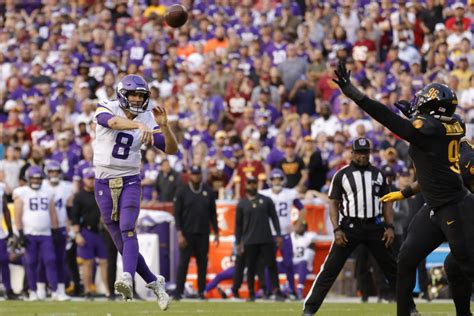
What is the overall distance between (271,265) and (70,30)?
9328 millimetres

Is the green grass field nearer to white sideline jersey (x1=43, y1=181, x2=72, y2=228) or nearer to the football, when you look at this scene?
white sideline jersey (x1=43, y1=181, x2=72, y2=228)

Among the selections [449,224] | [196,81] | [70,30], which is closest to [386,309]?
[449,224]

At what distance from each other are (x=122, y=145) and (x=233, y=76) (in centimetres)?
1019

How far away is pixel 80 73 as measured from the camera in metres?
22.2

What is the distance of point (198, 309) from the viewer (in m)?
13.6

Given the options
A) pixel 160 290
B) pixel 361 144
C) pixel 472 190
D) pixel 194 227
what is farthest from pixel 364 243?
pixel 194 227

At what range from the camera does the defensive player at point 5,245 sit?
1584 centimetres

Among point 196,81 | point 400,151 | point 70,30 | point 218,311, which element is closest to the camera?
point 218,311

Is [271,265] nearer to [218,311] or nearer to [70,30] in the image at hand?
[218,311]

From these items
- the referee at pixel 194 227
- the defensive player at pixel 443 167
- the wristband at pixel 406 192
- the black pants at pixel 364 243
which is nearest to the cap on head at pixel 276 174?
the referee at pixel 194 227

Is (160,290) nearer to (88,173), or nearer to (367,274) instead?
(367,274)

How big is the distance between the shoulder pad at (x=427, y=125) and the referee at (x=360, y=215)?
2.47 metres

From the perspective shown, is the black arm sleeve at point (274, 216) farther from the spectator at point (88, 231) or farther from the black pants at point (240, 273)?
the spectator at point (88, 231)

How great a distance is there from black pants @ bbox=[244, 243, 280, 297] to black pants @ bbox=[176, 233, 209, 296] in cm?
59
